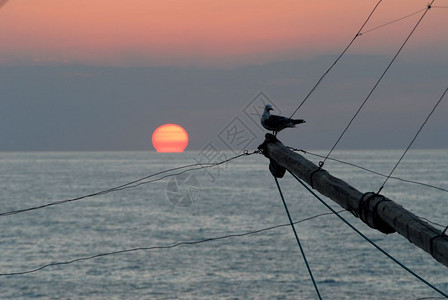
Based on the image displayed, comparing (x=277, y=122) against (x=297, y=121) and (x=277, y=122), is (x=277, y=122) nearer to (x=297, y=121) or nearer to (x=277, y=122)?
(x=277, y=122)

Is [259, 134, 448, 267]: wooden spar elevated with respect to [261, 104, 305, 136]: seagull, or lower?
lower

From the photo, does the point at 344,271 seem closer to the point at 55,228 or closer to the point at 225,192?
the point at 55,228

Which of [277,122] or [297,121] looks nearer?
[277,122]

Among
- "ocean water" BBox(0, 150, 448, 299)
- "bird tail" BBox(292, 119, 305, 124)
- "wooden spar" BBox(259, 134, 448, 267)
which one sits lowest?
"wooden spar" BBox(259, 134, 448, 267)

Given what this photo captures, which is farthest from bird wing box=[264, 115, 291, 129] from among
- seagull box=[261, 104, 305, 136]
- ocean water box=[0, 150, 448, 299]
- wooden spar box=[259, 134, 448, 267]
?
ocean water box=[0, 150, 448, 299]

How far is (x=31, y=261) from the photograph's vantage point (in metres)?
72.7

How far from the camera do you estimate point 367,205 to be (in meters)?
10.4

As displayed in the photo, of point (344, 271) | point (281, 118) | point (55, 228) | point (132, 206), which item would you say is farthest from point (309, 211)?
point (281, 118)

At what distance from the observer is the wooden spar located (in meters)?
8.72

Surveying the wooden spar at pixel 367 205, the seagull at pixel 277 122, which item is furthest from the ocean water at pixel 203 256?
the wooden spar at pixel 367 205

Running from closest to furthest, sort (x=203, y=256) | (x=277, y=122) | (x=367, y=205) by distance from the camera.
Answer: (x=367, y=205)
(x=277, y=122)
(x=203, y=256)

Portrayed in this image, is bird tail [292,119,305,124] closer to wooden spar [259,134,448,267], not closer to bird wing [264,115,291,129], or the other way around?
bird wing [264,115,291,129]

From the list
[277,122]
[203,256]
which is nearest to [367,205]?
[277,122]

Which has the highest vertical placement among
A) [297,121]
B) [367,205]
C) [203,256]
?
[203,256]
